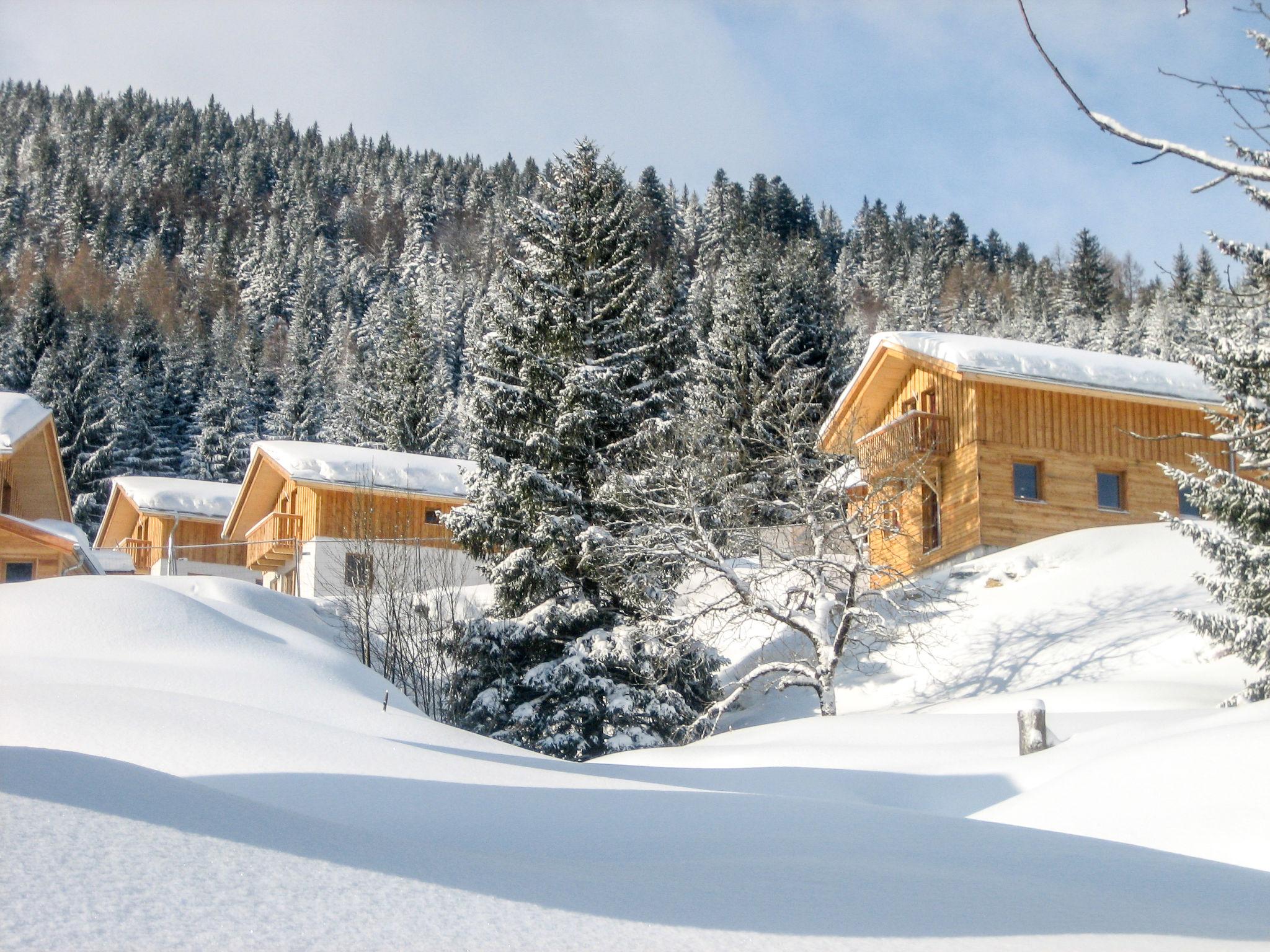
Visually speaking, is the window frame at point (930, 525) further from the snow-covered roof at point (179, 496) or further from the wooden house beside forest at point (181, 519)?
the snow-covered roof at point (179, 496)

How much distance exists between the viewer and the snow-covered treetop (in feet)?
118

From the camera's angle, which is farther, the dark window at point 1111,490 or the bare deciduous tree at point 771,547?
the dark window at point 1111,490

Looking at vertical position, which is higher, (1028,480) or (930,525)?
(1028,480)

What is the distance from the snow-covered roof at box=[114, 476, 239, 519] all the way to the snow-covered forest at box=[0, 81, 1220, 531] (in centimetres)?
813

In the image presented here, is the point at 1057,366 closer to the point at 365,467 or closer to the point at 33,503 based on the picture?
the point at 365,467

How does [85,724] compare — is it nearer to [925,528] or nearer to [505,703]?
[505,703]

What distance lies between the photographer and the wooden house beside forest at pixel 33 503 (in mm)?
26859

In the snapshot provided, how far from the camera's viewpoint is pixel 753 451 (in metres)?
37.8

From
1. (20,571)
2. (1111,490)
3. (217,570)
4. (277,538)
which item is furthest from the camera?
(217,570)

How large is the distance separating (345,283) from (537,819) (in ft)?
338

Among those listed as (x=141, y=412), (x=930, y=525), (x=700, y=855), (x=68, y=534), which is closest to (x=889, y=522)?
(x=930, y=525)

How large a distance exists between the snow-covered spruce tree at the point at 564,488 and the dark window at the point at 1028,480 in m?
10.3

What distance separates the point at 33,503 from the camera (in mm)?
34844

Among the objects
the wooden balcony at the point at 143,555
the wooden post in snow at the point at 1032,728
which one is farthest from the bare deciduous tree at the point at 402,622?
the wooden balcony at the point at 143,555
